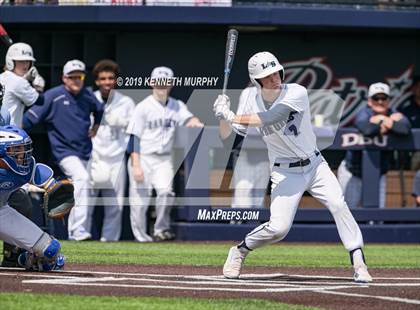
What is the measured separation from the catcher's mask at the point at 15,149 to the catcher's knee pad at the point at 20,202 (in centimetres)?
86

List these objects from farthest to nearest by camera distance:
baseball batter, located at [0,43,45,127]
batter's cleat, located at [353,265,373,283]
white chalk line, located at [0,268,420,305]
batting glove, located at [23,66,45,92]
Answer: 1. batting glove, located at [23,66,45,92]
2. baseball batter, located at [0,43,45,127]
3. batter's cleat, located at [353,265,373,283]
4. white chalk line, located at [0,268,420,305]

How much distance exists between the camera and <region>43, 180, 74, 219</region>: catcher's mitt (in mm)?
9203

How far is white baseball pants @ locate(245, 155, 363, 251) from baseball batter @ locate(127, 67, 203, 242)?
5.61 m

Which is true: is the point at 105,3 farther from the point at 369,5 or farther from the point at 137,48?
the point at 369,5

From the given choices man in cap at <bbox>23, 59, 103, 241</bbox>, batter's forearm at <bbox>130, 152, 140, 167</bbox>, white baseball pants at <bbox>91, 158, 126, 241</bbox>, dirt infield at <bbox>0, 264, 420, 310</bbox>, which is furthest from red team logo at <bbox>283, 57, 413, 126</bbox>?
dirt infield at <bbox>0, 264, 420, 310</bbox>

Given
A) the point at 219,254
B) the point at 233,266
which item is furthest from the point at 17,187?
the point at 219,254

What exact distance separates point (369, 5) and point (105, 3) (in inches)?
152

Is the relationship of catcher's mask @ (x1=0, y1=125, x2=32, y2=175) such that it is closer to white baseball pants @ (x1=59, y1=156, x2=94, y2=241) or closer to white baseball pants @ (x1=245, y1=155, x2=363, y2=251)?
white baseball pants @ (x1=245, y1=155, x2=363, y2=251)

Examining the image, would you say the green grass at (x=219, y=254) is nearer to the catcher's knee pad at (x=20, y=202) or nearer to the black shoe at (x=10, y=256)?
→ the black shoe at (x=10, y=256)

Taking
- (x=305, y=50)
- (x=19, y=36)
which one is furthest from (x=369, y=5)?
(x=19, y=36)

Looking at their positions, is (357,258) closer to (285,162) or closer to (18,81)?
(285,162)

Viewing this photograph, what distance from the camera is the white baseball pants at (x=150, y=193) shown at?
14953 millimetres

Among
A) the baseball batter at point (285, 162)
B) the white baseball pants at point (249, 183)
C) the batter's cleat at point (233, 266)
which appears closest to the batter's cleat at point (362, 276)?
the baseball batter at point (285, 162)

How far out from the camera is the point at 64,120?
14875mm
